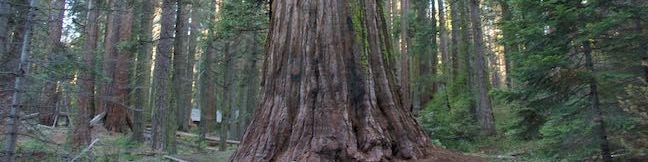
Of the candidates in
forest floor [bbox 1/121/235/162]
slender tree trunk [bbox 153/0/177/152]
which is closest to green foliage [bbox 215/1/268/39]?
slender tree trunk [bbox 153/0/177/152]

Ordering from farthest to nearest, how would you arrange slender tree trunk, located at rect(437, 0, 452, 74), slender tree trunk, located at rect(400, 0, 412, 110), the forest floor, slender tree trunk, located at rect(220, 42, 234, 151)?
slender tree trunk, located at rect(437, 0, 452, 74), slender tree trunk, located at rect(400, 0, 412, 110), slender tree trunk, located at rect(220, 42, 234, 151), the forest floor

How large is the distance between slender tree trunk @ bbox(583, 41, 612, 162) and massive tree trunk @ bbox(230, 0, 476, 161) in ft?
8.03

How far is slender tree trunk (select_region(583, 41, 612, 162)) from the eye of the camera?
7008 mm

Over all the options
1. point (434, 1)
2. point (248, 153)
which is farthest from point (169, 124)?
point (434, 1)

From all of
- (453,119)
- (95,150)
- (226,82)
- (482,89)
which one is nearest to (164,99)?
(95,150)

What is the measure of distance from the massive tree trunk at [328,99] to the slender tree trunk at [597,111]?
Result: 2.45 m

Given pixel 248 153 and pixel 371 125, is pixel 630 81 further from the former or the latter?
pixel 248 153

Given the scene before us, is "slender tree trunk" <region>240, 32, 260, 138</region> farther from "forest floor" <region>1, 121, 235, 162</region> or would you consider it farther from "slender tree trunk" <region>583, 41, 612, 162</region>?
"slender tree trunk" <region>583, 41, 612, 162</region>

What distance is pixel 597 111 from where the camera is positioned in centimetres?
708

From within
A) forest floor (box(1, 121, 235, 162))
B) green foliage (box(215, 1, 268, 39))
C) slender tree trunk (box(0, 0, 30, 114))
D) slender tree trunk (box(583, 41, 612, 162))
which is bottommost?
forest floor (box(1, 121, 235, 162))

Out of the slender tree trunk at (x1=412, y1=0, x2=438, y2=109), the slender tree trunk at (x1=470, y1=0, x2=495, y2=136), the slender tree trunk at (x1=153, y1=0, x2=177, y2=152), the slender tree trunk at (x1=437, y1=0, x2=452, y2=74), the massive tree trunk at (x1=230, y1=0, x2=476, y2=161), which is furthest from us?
the slender tree trunk at (x1=437, y1=0, x2=452, y2=74)

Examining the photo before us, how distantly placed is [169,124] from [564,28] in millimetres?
10801

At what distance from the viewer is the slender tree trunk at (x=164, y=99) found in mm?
14414

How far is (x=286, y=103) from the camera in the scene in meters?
5.90
